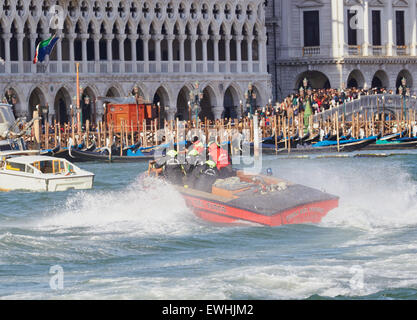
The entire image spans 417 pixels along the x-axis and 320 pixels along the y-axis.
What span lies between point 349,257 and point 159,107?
36.6m

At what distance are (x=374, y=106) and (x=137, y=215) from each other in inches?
1368

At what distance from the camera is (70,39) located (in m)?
54.4

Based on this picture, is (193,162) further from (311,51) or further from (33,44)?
(311,51)

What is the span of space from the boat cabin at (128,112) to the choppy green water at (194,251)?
22727 mm

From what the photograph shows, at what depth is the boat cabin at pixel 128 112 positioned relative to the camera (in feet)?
166

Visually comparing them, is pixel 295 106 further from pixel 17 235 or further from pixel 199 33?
pixel 17 235

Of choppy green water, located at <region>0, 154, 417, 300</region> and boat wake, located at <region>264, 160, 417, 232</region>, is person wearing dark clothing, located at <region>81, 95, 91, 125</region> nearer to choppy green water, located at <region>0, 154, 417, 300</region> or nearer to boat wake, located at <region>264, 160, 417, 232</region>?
boat wake, located at <region>264, 160, 417, 232</region>

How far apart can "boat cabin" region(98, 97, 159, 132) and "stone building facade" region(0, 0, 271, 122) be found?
2.66 meters

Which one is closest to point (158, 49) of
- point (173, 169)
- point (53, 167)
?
point (53, 167)

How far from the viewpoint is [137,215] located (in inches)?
938

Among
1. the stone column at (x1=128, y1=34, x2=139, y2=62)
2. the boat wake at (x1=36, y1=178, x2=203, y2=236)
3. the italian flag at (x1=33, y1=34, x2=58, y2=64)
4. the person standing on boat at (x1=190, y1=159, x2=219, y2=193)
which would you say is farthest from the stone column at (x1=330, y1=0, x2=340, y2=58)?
the person standing on boat at (x1=190, y1=159, x2=219, y2=193)

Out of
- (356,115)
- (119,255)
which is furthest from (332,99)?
(119,255)

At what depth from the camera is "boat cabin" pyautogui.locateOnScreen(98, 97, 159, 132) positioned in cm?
5069

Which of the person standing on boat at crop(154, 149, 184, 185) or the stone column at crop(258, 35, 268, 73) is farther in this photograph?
the stone column at crop(258, 35, 268, 73)
